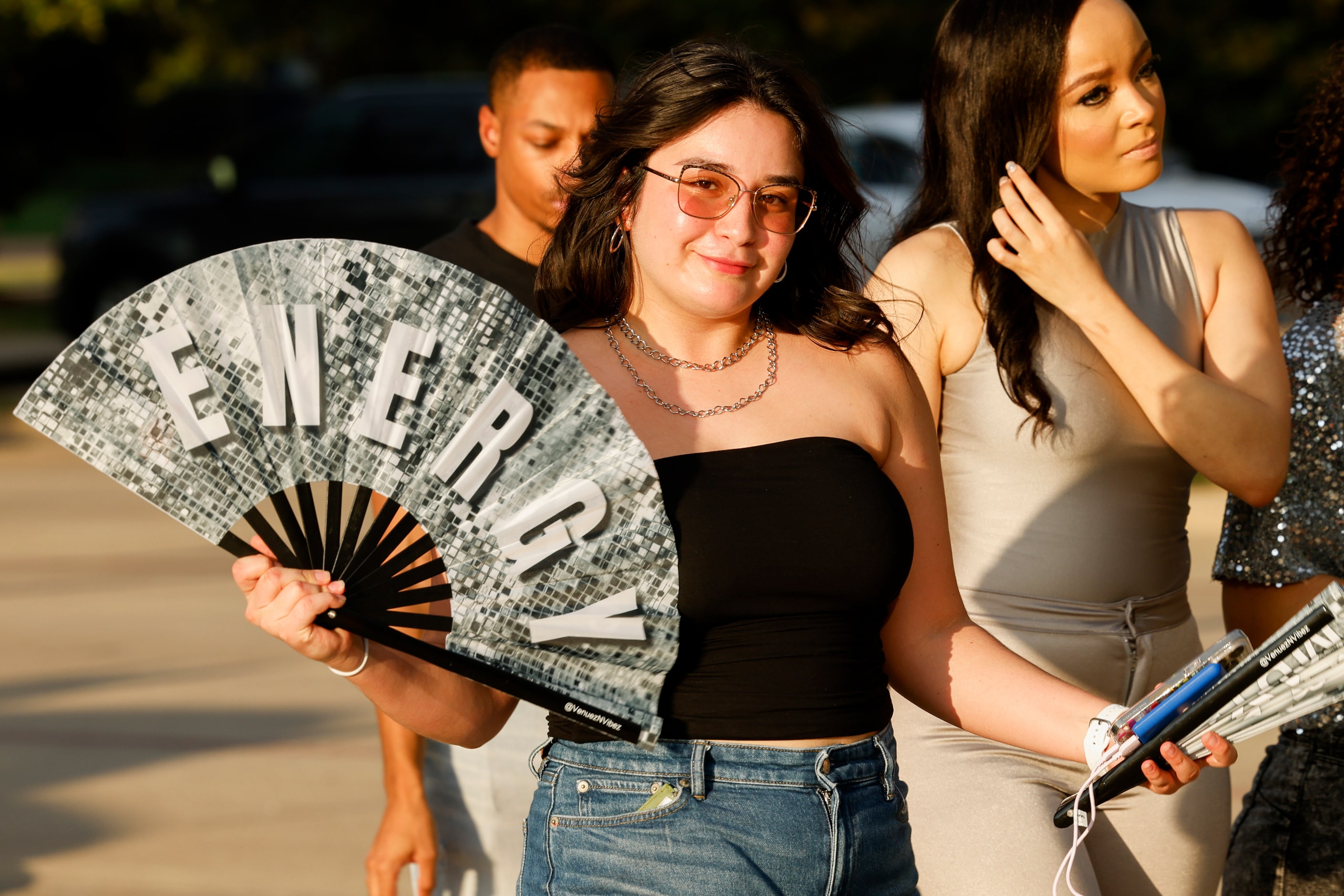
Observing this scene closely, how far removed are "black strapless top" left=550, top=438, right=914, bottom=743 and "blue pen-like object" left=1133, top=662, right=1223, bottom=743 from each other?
0.34m

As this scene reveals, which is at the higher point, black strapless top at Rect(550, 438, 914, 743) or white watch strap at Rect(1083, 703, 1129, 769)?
black strapless top at Rect(550, 438, 914, 743)

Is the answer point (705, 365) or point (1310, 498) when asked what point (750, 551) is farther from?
point (1310, 498)

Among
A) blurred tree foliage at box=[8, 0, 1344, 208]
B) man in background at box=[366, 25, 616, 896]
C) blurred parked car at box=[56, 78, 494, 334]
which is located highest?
blurred tree foliage at box=[8, 0, 1344, 208]

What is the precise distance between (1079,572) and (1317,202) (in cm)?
90

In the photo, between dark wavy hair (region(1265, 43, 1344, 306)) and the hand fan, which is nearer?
the hand fan

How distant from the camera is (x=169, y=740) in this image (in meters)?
5.77

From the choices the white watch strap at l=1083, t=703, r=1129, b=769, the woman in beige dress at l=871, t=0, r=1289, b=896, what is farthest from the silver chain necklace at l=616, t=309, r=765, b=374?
the white watch strap at l=1083, t=703, r=1129, b=769

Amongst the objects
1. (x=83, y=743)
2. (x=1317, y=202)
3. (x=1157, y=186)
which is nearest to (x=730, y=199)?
(x=1317, y=202)

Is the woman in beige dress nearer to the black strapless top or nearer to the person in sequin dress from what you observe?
the person in sequin dress

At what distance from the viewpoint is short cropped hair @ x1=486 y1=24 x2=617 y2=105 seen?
11.8 ft

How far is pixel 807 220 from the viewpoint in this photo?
2262 millimetres

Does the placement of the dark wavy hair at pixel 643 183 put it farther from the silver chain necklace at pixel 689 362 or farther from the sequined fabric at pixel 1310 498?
the sequined fabric at pixel 1310 498

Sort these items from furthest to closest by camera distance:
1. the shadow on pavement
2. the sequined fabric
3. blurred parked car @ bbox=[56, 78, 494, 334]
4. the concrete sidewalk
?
blurred parked car @ bbox=[56, 78, 494, 334], the shadow on pavement, the concrete sidewalk, the sequined fabric

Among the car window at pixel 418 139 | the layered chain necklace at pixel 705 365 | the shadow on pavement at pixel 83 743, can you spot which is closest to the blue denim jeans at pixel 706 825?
the layered chain necklace at pixel 705 365
